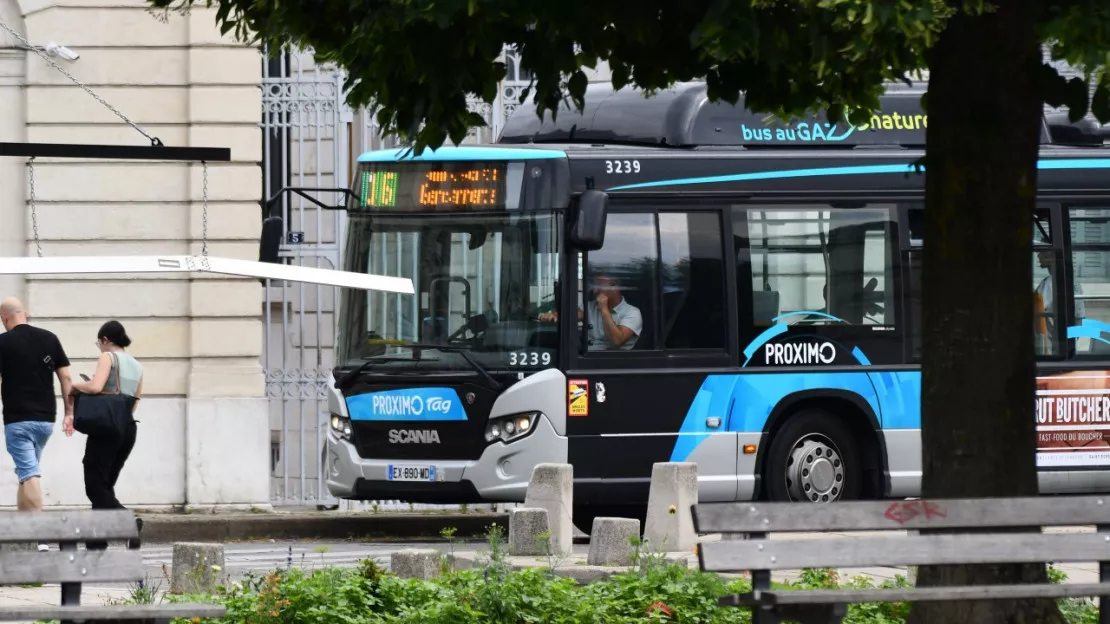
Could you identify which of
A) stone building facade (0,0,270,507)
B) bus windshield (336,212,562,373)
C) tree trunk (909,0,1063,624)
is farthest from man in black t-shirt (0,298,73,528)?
tree trunk (909,0,1063,624)

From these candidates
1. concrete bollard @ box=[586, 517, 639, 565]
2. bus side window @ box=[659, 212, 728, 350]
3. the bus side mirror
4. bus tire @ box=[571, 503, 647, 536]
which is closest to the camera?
concrete bollard @ box=[586, 517, 639, 565]

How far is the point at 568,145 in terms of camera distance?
14719mm

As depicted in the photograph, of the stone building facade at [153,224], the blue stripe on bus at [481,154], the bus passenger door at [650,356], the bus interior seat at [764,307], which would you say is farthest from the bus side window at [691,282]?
the stone building facade at [153,224]

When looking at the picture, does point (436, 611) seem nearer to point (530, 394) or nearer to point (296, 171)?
point (530, 394)

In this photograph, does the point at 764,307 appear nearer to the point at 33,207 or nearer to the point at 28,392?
the point at 28,392

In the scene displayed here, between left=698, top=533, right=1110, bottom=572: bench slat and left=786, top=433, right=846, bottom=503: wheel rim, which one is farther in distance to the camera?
left=786, top=433, right=846, bottom=503: wheel rim

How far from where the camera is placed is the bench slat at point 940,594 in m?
6.54

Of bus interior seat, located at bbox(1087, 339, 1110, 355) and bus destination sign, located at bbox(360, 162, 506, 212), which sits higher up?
bus destination sign, located at bbox(360, 162, 506, 212)

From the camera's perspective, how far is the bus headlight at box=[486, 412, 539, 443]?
555 inches

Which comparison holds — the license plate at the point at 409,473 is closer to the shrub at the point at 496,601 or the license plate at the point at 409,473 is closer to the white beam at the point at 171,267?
the white beam at the point at 171,267

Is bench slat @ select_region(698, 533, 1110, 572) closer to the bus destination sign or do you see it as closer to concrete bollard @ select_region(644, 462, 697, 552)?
concrete bollard @ select_region(644, 462, 697, 552)

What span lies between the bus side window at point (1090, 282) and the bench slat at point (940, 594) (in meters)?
8.67

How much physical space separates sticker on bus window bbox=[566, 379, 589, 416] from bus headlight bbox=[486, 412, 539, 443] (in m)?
0.26

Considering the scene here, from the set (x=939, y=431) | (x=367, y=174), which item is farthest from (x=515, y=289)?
(x=939, y=431)
